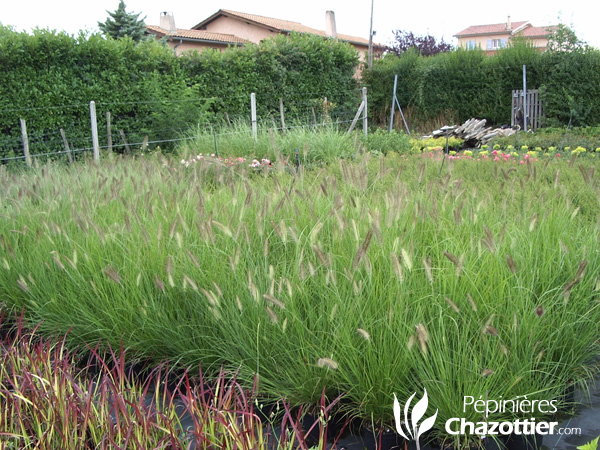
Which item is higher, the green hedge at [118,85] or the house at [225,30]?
the house at [225,30]

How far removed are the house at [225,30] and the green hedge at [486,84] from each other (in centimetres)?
1457

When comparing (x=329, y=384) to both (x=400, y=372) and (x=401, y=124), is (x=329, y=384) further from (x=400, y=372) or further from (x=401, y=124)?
(x=401, y=124)

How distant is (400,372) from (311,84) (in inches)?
584

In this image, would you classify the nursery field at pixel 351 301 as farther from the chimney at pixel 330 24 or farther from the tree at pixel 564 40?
the chimney at pixel 330 24

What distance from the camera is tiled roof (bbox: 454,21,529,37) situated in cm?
7688

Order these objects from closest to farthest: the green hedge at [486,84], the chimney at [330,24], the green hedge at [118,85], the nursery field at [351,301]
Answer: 1. the nursery field at [351,301]
2. the green hedge at [118,85]
3. the green hedge at [486,84]
4. the chimney at [330,24]

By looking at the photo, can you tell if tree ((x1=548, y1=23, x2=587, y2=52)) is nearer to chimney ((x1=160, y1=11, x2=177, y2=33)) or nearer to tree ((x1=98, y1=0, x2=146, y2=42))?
tree ((x1=98, y1=0, x2=146, y2=42))

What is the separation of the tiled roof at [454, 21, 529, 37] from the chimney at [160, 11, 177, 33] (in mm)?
53134

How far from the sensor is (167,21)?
35.0 meters

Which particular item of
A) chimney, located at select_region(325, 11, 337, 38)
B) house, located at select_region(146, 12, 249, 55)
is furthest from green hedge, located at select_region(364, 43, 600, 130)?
chimney, located at select_region(325, 11, 337, 38)

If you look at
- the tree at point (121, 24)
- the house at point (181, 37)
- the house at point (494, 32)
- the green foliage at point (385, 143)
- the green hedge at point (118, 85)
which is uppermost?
the house at point (494, 32)

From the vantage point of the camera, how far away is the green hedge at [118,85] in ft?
36.4

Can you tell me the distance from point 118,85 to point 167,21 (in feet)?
81.0

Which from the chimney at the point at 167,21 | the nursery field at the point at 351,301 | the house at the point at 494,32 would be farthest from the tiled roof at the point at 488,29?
the nursery field at the point at 351,301
